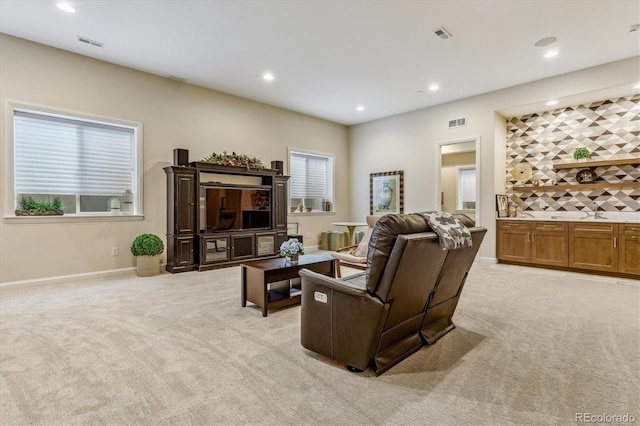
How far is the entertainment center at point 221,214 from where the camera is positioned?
17.0 ft

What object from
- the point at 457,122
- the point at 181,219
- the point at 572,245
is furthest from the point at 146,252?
the point at 572,245

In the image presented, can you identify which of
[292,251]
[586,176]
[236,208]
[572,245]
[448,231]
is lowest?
[572,245]

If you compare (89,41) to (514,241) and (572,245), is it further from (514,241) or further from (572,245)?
(572,245)

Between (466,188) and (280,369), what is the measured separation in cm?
809

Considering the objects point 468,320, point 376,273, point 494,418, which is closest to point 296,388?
point 376,273

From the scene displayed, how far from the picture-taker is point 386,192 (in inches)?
303

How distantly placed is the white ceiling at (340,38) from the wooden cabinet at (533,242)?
2.50 metres

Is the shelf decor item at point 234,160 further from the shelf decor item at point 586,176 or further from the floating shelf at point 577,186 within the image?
the shelf decor item at point 586,176

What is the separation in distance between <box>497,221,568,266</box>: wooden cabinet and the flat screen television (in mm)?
4440

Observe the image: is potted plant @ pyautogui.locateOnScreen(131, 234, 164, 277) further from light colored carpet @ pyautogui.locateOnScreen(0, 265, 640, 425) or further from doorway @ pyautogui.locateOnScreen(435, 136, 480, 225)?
doorway @ pyautogui.locateOnScreen(435, 136, 480, 225)

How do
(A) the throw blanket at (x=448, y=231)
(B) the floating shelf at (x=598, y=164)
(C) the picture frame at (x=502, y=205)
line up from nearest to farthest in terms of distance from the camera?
(A) the throw blanket at (x=448, y=231)
(B) the floating shelf at (x=598, y=164)
(C) the picture frame at (x=502, y=205)

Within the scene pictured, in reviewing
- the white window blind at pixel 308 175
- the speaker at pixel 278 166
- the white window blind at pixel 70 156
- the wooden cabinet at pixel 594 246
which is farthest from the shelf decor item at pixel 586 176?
the white window blind at pixel 70 156

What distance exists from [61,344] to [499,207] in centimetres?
644

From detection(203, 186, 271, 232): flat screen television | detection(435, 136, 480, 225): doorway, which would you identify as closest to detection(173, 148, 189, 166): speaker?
detection(203, 186, 271, 232): flat screen television
